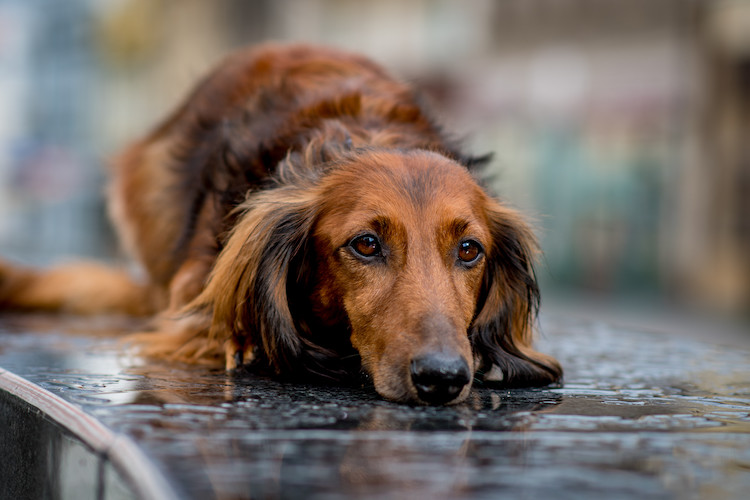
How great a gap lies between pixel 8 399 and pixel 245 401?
2.00ft

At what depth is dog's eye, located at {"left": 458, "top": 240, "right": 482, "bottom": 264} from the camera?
129 inches

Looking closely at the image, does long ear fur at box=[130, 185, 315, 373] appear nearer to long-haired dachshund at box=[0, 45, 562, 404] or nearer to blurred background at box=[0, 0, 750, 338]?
long-haired dachshund at box=[0, 45, 562, 404]

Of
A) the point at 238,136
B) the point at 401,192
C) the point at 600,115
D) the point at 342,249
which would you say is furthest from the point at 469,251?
the point at 600,115

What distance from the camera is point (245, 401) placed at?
2697mm

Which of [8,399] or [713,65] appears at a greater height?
[713,65]

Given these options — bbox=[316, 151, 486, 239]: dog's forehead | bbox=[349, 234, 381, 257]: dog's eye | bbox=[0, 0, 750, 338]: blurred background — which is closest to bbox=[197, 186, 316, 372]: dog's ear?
bbox=[316, 151, 486, 239]: dog's forehead

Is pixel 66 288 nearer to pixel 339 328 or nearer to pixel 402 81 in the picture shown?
pixel 402 81

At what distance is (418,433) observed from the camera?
2336 mm

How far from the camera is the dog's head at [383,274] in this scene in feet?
9.82

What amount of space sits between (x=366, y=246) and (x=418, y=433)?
0.97 m

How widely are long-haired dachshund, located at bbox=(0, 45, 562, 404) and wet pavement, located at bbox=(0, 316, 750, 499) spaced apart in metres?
0.18

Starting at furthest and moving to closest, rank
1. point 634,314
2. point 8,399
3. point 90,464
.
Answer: point 634,314 → point 8,399 → point 90,464

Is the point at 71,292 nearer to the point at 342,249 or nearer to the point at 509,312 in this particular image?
the point at 342,249

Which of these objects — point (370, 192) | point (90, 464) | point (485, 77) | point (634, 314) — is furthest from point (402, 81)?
point (485, 77)
